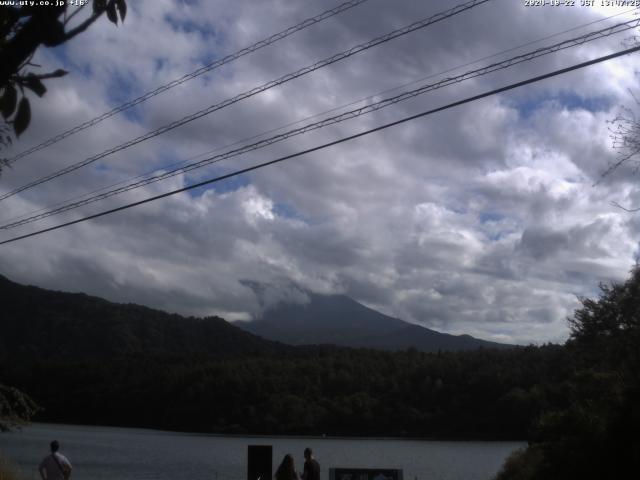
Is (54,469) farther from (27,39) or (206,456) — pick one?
(206,456)

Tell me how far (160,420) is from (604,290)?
7457 centimetres

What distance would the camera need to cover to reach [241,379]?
90.4 meters

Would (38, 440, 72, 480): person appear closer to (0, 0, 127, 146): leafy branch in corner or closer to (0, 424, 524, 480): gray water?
(0, 0, 127, 146): leafy branch in corner

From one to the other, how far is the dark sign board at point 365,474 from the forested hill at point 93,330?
8619 cm

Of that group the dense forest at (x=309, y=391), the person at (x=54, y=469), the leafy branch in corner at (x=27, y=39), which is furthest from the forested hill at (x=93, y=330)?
the leafy branch in corner at (x=27, y=39)

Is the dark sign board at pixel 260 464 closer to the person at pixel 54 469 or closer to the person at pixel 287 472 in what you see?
the person at pixel 287 472

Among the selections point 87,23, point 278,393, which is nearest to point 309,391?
point 278,393

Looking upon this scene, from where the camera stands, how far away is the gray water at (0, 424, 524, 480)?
A: 40.2 metres

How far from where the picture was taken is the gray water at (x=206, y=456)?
4019 centimetres

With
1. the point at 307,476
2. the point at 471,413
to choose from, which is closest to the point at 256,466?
the point at 307,476

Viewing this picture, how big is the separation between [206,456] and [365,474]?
143ft

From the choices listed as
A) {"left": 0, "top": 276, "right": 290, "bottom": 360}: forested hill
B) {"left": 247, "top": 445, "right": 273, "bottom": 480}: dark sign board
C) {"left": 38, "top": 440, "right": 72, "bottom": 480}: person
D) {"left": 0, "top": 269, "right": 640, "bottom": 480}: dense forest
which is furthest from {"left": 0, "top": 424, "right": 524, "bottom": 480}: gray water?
{"left": 0, "top": 276, "right": 290, "bottom": 360}: forested hill

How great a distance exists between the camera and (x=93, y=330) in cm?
12012

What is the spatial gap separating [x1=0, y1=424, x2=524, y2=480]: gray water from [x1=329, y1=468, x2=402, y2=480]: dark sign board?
16973mm
